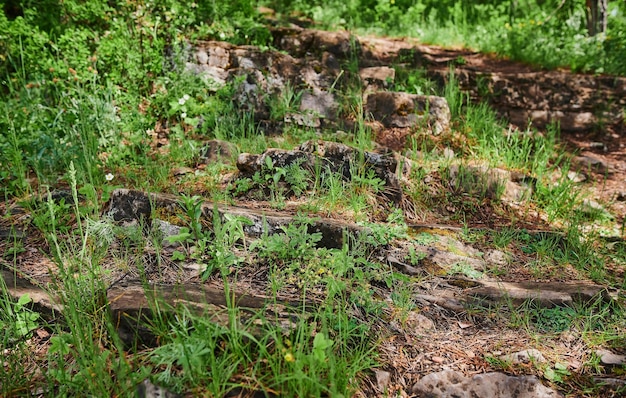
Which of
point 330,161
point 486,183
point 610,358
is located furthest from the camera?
point 486,183

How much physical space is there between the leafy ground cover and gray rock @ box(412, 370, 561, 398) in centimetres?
9

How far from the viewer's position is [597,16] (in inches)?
297

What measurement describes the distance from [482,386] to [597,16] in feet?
25.1

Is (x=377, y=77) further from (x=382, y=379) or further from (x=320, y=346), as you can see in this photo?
(x=320, y=346)

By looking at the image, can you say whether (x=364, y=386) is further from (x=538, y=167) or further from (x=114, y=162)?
(x=538, y=167)

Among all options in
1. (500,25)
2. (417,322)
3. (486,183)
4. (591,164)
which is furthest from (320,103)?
(500,25)

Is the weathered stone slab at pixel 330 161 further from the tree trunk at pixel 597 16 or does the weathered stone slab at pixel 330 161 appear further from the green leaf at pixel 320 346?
the tree trunk at pixel 597 16

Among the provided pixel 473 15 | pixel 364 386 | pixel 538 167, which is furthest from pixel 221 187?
pixel 473 15

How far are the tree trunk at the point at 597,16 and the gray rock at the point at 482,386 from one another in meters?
7.41

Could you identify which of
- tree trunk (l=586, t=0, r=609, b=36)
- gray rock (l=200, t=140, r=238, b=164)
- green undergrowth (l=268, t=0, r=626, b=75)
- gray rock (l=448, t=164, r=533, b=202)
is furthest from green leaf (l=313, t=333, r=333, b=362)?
tree trunk (l=586, t=0, r=609, b=36)

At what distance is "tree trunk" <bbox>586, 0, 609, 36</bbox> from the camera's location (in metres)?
7.48

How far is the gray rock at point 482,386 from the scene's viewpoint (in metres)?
2.07

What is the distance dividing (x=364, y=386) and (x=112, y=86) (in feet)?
13.0

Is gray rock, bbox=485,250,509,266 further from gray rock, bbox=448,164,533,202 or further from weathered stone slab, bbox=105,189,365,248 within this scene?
weathered stone slab, bbox=105,189,365,248
